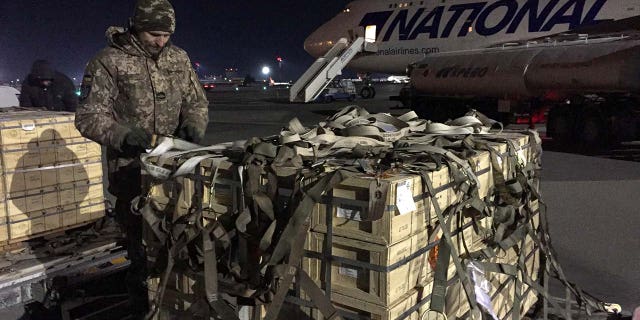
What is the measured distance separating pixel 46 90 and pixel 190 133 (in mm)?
7406

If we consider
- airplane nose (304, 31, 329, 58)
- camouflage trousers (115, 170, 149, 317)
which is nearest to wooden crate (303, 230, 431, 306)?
camouflage trousers (115, 170, 149, 317)

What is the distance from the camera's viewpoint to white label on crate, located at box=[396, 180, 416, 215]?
2451mm

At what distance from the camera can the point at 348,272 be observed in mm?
2648

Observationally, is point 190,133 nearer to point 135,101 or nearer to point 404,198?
point 135,101

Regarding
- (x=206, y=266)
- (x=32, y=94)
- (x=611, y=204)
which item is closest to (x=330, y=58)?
(x=32, y=94)

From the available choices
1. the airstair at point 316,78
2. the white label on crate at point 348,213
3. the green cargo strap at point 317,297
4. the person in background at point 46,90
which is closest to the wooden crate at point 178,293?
the green cargo strap at point 317,297

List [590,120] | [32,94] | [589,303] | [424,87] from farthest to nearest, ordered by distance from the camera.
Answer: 1. [424,87]
2. [590,120]
3. [32,94]
4. [589,303]

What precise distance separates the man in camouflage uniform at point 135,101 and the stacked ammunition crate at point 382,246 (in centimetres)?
196

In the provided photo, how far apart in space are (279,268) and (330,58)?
1624 centimetres

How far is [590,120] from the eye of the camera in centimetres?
1520

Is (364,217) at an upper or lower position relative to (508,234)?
upper

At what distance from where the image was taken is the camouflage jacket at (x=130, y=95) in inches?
161

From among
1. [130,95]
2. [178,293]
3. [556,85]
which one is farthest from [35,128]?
[556,85]

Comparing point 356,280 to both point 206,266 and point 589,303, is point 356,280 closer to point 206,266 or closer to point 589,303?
point 206,266
